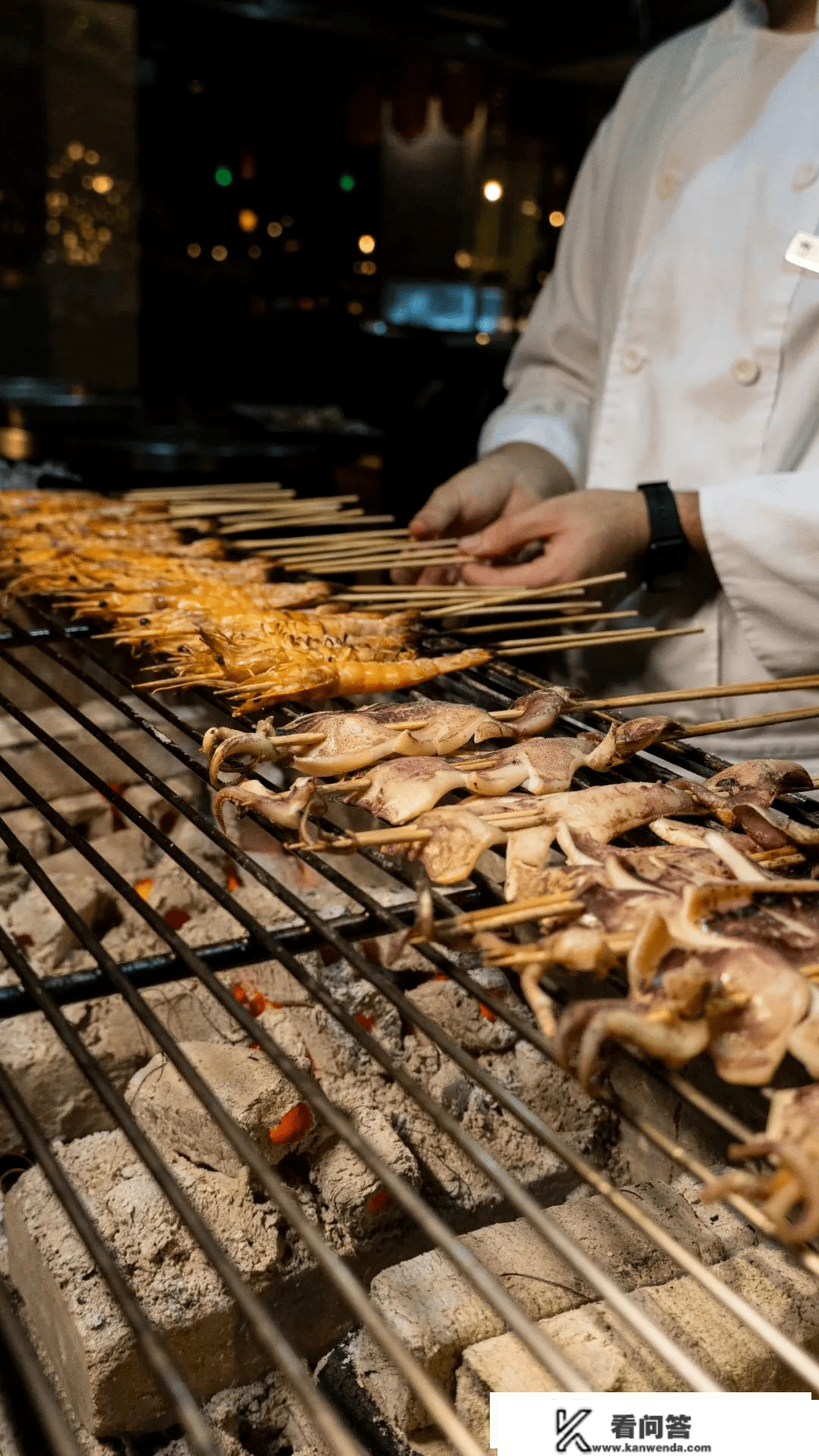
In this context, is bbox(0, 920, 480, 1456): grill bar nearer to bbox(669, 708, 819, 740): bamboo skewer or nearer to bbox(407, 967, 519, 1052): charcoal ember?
bbox(669, 708, 819, 740): bamboo skewer

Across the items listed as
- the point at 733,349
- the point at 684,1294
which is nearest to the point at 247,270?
the point at 733,349

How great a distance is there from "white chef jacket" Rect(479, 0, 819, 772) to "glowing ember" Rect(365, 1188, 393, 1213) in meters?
1.58

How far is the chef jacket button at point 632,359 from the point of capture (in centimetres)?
371

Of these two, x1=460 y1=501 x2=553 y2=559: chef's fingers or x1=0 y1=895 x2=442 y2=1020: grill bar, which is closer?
x1=0 y1=895 x2=442 y2=1020: grill bar

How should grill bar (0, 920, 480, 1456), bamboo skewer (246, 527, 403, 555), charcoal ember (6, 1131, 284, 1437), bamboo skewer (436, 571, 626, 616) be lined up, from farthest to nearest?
bamboo skewer (246, 527, 403, 555)
bamboo skewer (436, 571, 626, 616)
charcoal ember (6, 1131, 284, 1437)
grill bar (0, 920, 480, 1456)

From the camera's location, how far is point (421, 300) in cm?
805

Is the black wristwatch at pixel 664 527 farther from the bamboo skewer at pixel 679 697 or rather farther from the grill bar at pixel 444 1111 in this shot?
the grill bar at pixel 444 1111

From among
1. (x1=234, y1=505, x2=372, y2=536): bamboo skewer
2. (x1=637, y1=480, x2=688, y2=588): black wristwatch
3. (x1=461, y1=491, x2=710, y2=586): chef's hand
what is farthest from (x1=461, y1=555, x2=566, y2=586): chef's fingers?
(x1=234, y1=505, x2=372, y2=536): bamboo skewer

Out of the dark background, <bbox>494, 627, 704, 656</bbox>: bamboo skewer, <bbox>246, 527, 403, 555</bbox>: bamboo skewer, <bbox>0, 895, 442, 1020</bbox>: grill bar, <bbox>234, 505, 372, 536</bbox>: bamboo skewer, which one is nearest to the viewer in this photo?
<bbox>0, 895, 442, 1020</bbox>: grill bar

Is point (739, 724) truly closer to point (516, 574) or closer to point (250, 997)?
point (516, 574)

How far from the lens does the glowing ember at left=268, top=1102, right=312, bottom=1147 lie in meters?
2.20

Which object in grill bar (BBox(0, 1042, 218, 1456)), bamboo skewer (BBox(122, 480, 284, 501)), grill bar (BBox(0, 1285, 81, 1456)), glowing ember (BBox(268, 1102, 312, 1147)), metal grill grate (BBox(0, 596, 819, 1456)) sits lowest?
glowing ember (BBox(268, 1102, 312, 1147))

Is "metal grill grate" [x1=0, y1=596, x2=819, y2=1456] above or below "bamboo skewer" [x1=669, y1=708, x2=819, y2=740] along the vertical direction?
below

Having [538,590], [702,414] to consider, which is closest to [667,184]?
[702,414]
